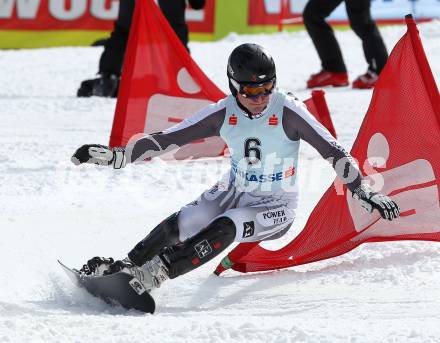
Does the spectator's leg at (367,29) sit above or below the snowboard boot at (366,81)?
above

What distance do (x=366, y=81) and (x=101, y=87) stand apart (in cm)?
252

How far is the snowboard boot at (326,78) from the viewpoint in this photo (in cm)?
1004

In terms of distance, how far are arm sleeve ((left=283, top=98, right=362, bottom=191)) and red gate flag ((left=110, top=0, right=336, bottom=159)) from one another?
2529 millimetres

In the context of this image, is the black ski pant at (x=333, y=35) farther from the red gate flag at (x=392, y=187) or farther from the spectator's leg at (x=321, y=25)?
the red gate flag at (x=392, y=187)

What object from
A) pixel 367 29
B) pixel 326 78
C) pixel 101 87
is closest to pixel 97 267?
pixel 101 87

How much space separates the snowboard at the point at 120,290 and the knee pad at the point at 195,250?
0.55ft

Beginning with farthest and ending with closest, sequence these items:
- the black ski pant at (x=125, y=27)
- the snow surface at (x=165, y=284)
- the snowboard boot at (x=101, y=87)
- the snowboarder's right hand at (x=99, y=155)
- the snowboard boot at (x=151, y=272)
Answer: the snowboard boot at (x=101, y=87), the black ski pant at (x=125, y=27), the snowboarder's right hand at (x=99, y=155), the snowboard boot at (x=151, y=272), the snow surface at (x=165, y=284)

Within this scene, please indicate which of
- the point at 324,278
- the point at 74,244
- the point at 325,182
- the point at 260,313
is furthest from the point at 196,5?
the point at 260,313

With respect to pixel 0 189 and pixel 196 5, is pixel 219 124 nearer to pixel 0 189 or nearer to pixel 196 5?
pixel 0 189

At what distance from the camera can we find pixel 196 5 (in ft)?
30.0

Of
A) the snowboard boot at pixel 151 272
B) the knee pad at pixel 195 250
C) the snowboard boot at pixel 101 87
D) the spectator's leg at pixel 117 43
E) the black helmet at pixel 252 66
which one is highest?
the spectator's leg at pixel 117 43

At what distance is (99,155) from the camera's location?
4750 millimetres

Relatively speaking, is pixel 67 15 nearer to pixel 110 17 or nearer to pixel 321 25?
pixel 110 17

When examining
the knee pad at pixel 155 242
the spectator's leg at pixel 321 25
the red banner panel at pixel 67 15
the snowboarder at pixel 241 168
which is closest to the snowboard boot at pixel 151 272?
the snowboarder at pixel 241 168
